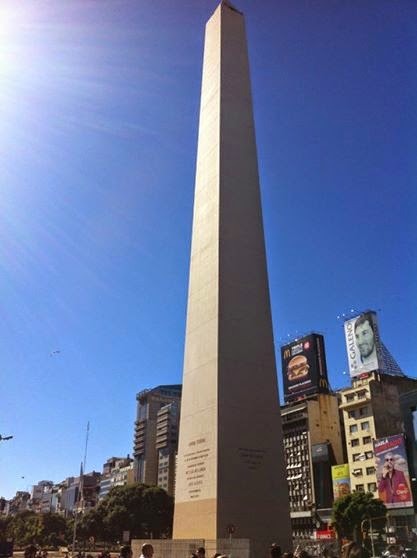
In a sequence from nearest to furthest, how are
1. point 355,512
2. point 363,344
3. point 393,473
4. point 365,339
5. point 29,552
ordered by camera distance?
1. point 29,552
2. point 355,512
3. point 393,473
4. point 365,339
5. point 363,344

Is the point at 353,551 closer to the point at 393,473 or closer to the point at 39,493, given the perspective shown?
the point at 393,473

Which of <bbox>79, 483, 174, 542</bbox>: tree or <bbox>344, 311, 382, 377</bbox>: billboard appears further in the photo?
<bbox>344, 311, 382, 377</bbox>: billboard

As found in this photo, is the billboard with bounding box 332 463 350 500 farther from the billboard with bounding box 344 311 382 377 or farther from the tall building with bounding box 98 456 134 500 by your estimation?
the tall building with bounding box 98 456 134 500

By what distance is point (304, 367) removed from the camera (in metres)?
71.7

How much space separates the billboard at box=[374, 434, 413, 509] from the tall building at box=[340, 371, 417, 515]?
17.9 ft

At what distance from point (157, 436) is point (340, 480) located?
63.3 meters

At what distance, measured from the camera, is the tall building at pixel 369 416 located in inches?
2329

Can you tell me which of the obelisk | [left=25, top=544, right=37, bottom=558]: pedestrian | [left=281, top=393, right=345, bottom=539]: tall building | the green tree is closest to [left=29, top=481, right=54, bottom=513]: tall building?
the green tree

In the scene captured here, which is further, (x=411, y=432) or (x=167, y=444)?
(x=167, y=444)

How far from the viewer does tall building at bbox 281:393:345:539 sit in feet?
221

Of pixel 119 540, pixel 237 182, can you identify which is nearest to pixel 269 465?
pixel 237 182

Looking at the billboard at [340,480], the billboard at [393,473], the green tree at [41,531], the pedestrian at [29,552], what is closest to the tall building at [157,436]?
A: the green tree at [41,531]

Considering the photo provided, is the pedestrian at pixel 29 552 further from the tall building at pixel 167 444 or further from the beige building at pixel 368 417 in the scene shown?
→ the tall building at pixel 167 444

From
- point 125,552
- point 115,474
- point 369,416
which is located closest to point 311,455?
point 369,416
